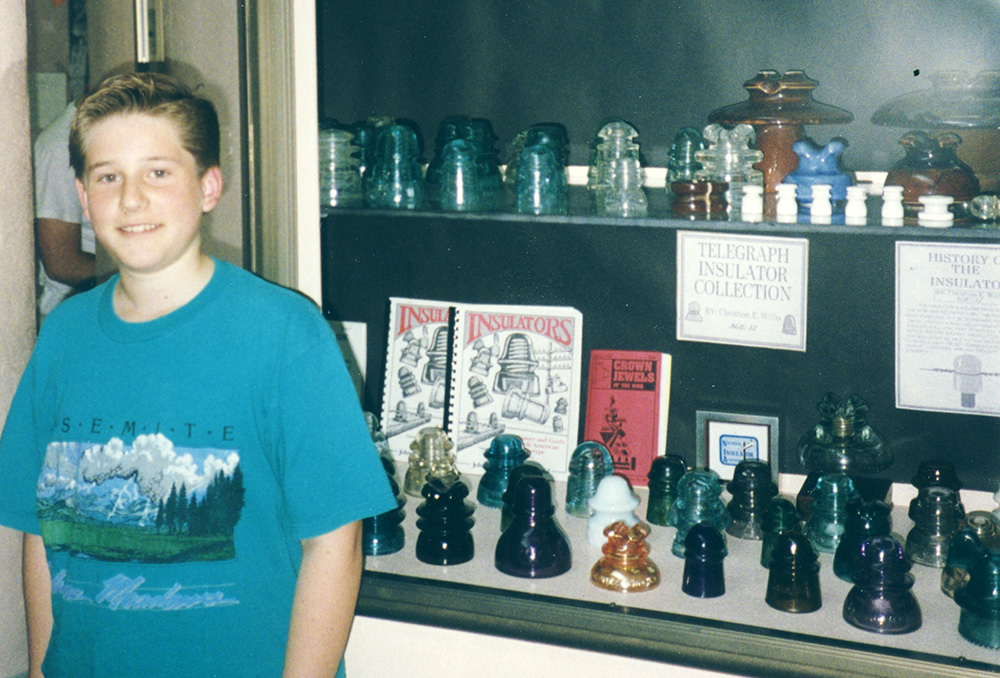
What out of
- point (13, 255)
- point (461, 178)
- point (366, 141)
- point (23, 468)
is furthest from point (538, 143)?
point (23, 468)

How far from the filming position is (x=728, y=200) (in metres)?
1.84

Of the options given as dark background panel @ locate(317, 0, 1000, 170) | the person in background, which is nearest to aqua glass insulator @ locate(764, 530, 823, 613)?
dark background panel @ locate(317, 0, 1000, 170)

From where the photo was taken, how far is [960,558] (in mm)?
1575

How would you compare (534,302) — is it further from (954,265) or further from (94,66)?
(94,66)

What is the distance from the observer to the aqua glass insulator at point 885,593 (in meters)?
1.49

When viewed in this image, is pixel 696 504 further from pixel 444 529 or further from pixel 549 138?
pixel 549 138

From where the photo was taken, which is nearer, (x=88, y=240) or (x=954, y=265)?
(x=88, y=240)

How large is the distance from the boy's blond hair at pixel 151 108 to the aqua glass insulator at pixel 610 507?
888 mm

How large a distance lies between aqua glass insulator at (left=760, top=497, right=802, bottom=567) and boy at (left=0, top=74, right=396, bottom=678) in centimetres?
74

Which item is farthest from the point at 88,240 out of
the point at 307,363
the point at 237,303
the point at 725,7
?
the point at 725,7

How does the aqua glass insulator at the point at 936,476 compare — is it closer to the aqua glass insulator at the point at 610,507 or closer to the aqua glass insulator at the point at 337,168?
the aqua glass insulator at the point at 610,507

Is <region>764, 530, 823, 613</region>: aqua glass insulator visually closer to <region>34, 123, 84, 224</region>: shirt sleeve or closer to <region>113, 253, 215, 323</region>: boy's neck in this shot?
<region>113, 253, 215, 323</region>: boy's neck

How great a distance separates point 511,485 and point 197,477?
0.72 m

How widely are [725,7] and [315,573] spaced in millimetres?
1317
